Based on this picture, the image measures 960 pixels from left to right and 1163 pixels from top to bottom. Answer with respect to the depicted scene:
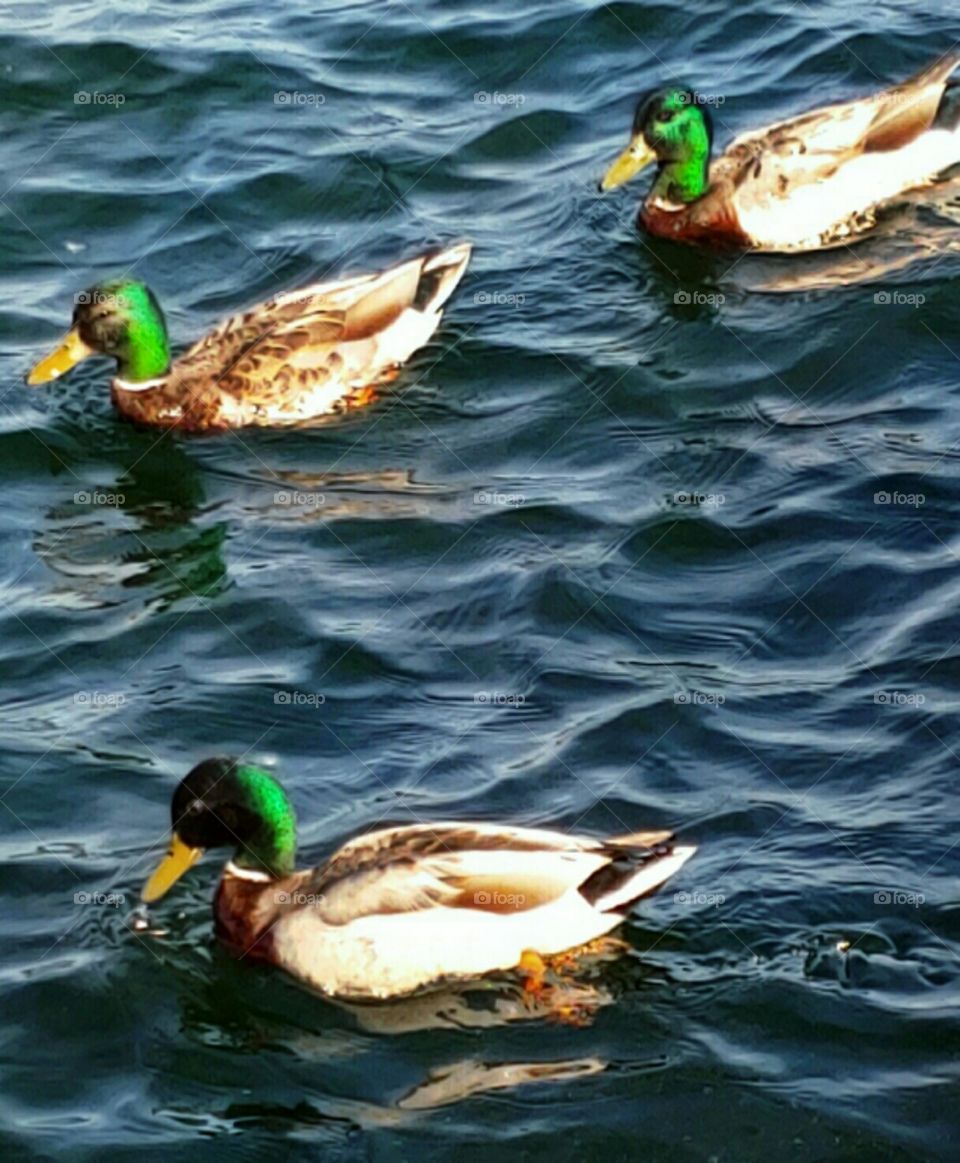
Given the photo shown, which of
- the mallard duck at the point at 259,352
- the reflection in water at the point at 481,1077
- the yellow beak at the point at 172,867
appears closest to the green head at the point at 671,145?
the mallard duck at the point at 259,352

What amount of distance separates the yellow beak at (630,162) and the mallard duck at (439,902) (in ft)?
19.3

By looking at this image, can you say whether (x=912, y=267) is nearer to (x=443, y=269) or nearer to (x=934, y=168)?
(x=934, y=168)

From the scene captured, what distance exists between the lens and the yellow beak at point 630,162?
543 inches

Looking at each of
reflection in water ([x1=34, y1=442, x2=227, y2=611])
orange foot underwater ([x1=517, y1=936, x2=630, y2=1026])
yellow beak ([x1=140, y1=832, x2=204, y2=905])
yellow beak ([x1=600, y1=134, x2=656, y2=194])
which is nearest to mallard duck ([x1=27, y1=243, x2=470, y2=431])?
reflection in water ([x1=34, y1=442, x2=227, y2=611])

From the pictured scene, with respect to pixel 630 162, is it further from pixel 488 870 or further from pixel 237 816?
pixel 488 870

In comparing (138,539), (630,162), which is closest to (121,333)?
(138,539)

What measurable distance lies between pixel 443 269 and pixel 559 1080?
5.66 metres

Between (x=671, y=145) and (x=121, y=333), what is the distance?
3.14 meters

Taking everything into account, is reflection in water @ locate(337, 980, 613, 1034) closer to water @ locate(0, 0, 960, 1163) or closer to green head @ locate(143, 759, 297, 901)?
water @ locate(0, 0, 960, 1163)

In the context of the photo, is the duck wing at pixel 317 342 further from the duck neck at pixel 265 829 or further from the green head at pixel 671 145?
the duck neck at pixel 265 829

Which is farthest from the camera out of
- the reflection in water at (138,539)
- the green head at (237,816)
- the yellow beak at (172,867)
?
the reflection in water at (138,539)

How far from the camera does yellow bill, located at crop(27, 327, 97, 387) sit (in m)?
12.5

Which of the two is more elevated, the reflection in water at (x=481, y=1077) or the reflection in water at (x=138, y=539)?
the reflection in water at (x=138, y=539)

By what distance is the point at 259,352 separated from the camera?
40.4 ft
